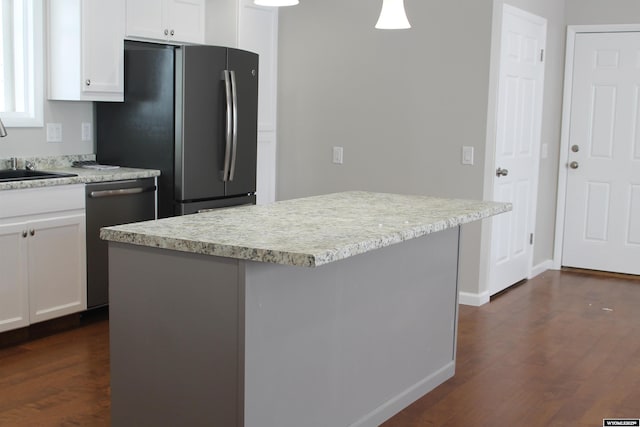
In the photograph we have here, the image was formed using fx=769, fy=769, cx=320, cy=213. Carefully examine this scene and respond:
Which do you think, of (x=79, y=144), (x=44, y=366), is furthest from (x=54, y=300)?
(x=79, y=144)

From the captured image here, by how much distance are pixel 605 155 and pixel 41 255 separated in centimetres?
461

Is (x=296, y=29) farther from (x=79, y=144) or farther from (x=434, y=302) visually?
(x=434, y=302)

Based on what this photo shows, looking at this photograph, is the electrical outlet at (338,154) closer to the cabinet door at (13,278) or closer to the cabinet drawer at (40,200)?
the cabinet drawer at (40,200)

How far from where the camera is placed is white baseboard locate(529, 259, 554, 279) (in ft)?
21.0

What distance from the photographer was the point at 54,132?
4863 mm

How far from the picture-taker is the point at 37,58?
185 inches

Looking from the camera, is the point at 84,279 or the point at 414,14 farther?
the point at 414,14

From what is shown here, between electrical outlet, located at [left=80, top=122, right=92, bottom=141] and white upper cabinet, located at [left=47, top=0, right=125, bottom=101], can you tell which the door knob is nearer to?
white upper cabinet, located at [left=47, top=0, right=125, bottom=101]

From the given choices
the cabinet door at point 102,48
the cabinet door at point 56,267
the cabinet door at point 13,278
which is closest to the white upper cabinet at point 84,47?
the cabinet door at point 102,48

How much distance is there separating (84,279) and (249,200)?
1.33 metres

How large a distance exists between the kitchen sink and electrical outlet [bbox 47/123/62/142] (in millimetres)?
309

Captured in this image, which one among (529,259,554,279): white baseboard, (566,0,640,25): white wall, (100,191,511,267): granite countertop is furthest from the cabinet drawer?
(566,0,640,25): white wall

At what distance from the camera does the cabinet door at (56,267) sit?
13.9 feet

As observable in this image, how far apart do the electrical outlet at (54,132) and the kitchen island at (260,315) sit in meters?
2.13
